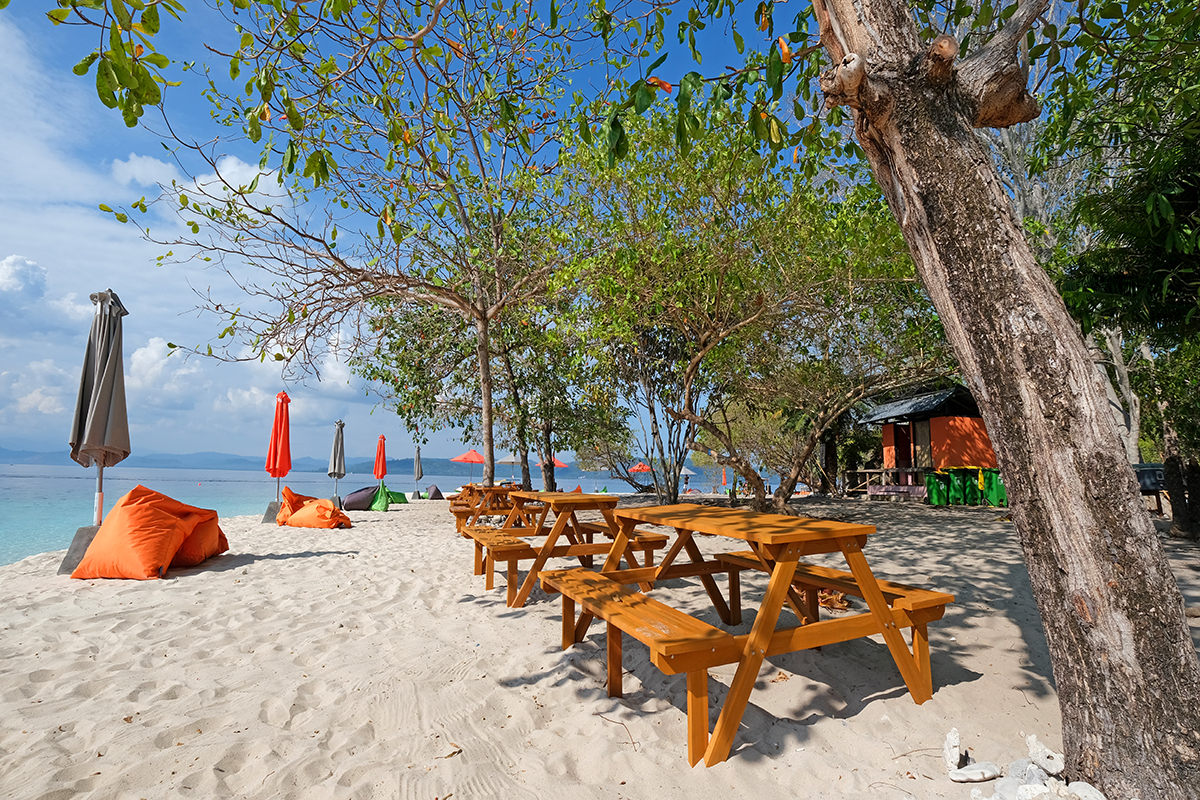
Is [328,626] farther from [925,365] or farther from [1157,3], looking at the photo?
[925,365]

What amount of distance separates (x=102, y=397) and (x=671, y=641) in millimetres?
7011

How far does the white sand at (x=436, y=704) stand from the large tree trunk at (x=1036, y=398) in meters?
0.64

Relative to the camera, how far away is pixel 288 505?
1106cm

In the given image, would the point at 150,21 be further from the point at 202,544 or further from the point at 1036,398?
the point at 202,544

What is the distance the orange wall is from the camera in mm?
18094

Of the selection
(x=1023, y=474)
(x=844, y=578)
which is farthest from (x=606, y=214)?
(x=1023, y=474)

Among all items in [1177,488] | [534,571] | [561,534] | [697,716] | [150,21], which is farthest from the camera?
[1177,488]

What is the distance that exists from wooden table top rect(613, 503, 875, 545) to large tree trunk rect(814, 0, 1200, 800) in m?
0.81

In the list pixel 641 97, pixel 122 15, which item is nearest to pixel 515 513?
pixel 641 97

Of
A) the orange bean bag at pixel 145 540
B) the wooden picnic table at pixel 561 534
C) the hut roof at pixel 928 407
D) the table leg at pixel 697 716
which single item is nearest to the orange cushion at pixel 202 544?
the orange bean bag at pixel 145 540

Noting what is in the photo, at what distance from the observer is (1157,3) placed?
5.16 m

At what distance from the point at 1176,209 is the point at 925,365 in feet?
14.8

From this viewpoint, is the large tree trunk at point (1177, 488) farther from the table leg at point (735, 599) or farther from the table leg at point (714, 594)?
the table leg at point (714, 594)

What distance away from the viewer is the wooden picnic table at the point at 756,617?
8.26 feet
